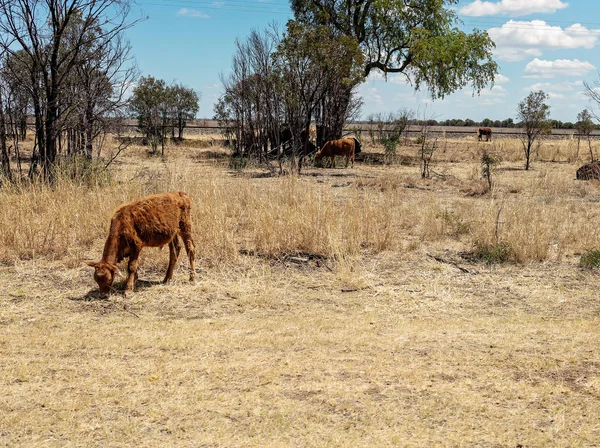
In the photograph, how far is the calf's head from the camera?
662 cm

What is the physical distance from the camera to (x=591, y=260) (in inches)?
322

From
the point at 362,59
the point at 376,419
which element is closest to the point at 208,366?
the point at 376,419

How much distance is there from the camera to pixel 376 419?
4223 mm

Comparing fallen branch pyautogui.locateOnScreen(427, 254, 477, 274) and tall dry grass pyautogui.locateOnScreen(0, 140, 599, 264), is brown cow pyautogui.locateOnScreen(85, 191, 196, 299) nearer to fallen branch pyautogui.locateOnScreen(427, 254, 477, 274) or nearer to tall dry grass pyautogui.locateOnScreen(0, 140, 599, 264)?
tall dry grass pyautogui.locateOnScreen(0, 140, 599, 264)

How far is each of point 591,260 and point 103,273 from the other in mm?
6430

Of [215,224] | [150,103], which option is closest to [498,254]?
[215,224]

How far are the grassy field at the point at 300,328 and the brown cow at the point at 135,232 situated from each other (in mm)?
351

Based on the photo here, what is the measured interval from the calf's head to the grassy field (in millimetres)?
201

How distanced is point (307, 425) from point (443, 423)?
966mm

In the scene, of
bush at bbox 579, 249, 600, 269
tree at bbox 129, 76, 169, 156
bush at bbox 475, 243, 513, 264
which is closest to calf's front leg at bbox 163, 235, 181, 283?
bush at bbox 475, 243, 513, 264

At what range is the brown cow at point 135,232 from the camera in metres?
6.75

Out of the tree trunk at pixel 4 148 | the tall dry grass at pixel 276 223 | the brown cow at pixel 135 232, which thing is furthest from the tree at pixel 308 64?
the brown cow at pixel 135 232

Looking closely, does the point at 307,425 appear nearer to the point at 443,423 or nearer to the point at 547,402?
the point at 443,423

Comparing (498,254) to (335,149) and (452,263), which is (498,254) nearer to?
(452,263)
